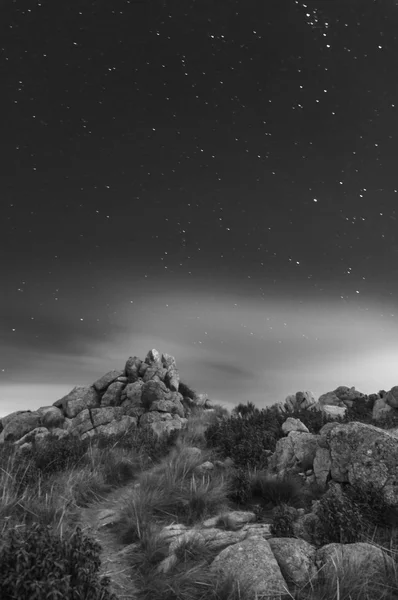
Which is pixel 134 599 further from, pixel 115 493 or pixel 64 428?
pixel 64 428

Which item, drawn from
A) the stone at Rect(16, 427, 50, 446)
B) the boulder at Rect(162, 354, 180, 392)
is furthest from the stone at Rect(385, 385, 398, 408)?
the stone at Rect(16, 427, 50, 446)

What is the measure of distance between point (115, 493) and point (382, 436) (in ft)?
18.4

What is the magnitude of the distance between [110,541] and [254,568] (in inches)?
104

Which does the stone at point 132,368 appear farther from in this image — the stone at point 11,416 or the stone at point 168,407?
the stone at point 11,416

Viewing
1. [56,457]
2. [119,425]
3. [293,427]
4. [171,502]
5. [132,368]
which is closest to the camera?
[171,502]

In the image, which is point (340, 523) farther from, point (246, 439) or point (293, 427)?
point (293, 427)

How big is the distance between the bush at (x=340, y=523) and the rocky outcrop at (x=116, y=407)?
44.9ft

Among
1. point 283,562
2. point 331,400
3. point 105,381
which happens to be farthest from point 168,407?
point 283,562

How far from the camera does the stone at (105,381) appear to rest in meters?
27.0

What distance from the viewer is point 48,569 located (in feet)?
11.1

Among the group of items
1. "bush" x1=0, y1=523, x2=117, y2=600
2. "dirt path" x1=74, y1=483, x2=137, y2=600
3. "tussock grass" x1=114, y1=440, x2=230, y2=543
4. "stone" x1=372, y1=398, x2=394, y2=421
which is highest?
"stone" x1=372, y1=398, x2=394, y2=421

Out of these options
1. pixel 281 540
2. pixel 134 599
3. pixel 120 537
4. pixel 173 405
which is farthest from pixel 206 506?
pixel 173 405

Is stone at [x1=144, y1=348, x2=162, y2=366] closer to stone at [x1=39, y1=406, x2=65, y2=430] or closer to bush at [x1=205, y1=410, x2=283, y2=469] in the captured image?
stone at [x1=39, y1=406, x2=65, y2=430]

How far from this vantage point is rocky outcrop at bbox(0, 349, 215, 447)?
2158 cm
